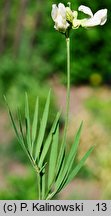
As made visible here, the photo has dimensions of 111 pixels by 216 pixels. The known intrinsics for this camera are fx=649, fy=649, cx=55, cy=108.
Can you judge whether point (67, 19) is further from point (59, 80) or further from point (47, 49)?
point (47, 49)

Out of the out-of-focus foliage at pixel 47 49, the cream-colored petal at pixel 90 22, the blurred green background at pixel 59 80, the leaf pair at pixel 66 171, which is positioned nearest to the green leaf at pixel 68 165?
the leaf pair at pixel 66 171

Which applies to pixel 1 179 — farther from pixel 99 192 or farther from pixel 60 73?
pixel 60 73

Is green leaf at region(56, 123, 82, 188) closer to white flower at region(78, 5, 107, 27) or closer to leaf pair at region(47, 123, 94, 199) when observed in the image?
leaf pair at region(47, 123, 94, 199)

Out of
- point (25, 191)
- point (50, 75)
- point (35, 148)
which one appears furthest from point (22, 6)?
point (35, 148)

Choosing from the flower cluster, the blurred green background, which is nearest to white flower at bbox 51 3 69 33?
the flower cluster

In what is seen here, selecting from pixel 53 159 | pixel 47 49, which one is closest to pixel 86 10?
pixel 53 159

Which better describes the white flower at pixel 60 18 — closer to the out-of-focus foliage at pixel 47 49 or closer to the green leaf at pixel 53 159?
the green leaf at pixel 53 159
